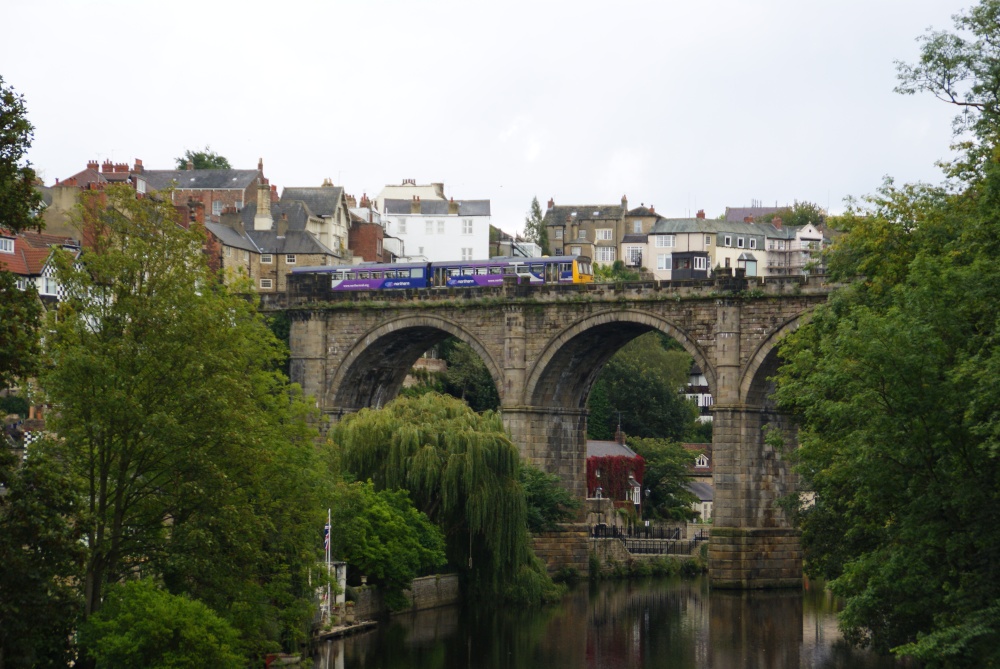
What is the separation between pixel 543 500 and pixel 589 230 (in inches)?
2886

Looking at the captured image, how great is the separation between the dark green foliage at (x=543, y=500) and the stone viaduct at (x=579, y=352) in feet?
7.99

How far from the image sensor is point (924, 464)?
1084 inches

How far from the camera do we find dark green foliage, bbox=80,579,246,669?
86.8ft

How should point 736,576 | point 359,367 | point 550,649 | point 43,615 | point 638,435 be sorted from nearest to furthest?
1. point 43,615
2. point 550,649
3. point 736,576
4. point 359,367
5. point 638,435

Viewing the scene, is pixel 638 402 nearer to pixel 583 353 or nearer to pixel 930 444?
pixel 583 353

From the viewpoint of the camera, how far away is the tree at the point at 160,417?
27.4m

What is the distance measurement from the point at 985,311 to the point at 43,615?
16.7m

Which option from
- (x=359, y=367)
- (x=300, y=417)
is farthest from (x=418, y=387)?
(x=300, y=417)

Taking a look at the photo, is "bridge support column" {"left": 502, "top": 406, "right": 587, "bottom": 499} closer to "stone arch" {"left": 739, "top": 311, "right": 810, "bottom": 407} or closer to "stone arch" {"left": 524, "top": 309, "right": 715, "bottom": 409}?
"stone arch" {"left": 524, "top": 309, "right": 715, "bottom": 409}

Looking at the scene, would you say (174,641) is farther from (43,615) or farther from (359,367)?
(359,367)

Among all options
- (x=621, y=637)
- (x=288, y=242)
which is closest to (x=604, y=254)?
(x=288, y=242)

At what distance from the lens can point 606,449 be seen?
80.9 meters

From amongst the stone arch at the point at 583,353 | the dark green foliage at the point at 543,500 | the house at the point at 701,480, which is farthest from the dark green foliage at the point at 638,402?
the dark green foliage at the point at 543,500

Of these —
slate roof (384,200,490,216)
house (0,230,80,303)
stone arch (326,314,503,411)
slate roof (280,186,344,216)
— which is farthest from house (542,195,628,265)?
house (0,230,80,303)
